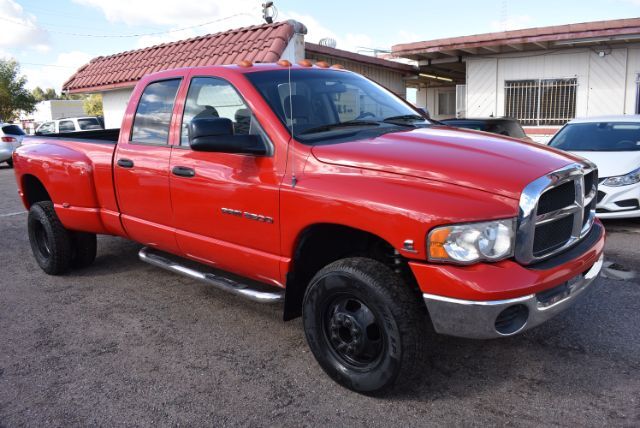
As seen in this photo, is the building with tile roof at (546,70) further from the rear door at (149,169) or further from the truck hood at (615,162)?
the rear door at (149,169)

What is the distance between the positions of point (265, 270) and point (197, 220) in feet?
2.39

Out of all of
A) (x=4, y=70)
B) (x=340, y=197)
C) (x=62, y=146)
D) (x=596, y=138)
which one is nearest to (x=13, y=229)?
(x=62, y=146)

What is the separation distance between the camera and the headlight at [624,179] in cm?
657

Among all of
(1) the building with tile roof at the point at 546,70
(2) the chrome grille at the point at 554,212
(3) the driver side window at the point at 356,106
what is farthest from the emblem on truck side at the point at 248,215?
(1) the building with tile roof at the point at 546,70

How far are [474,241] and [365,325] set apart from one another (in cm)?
78

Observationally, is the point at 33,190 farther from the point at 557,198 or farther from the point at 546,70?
the point at 546,70

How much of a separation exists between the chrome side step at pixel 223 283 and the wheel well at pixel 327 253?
13 cm

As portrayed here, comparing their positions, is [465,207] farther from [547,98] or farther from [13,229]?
[547,98]

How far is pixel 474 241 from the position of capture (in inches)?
103

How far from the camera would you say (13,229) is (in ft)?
26.2

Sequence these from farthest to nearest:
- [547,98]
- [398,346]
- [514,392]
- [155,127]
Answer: [547,98]
[155,127]
[514,392]
[398,346]

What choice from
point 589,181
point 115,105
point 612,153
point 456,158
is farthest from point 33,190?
point 115,105

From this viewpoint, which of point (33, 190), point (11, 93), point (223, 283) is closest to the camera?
point (223, 283)

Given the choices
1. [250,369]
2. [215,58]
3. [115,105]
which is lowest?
[250,369]
